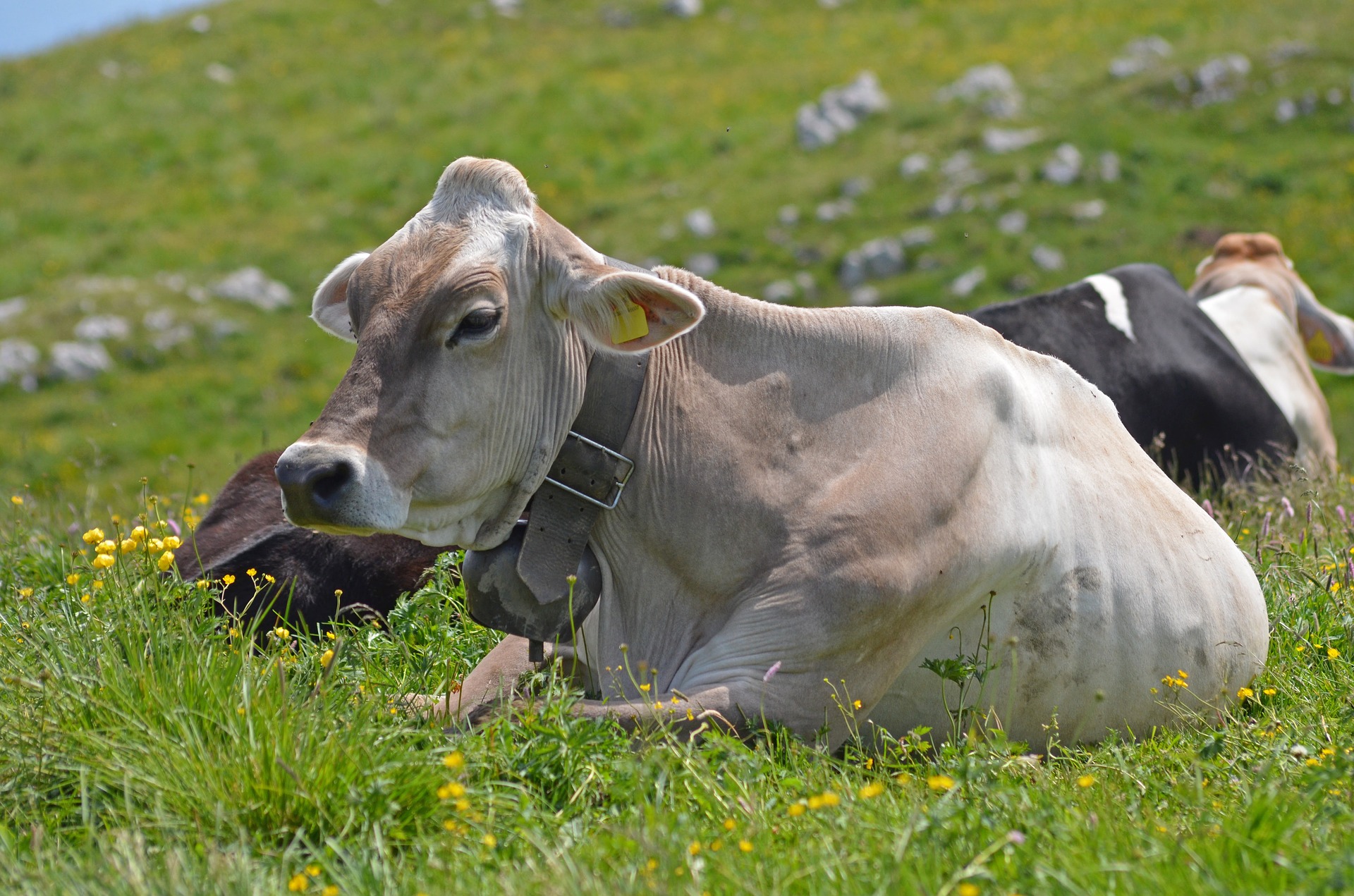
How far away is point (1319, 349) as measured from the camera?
34.8 feet

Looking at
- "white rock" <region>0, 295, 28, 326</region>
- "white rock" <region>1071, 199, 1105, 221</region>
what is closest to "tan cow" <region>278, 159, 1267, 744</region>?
"white rock" <region>1071, 199, 1105, 221</region>

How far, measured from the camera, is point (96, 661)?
12.5 feet

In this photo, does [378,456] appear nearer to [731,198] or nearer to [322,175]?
[731,198]

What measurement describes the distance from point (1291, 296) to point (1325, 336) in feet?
1.44

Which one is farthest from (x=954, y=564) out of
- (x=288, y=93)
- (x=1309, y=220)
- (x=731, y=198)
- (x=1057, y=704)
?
(x=288, y=93)

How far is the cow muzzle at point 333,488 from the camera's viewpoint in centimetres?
378

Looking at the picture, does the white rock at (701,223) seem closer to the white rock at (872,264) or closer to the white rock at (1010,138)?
the white rock at (872,264)

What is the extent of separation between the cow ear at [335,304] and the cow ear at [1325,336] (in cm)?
853

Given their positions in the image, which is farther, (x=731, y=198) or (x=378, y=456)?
(x=731, y=198)

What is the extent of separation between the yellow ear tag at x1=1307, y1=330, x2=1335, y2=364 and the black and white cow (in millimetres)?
1970

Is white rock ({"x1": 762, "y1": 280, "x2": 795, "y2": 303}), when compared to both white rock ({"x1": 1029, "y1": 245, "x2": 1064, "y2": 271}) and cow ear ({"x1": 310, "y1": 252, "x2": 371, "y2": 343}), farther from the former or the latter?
cow ear ({"x1": 310, "y1": 252, "x2": 371, "y2": 343})

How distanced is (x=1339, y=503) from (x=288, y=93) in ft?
94.9

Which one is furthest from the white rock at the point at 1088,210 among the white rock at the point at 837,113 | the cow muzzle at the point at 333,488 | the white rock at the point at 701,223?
the cow muzzle at the point at 333,488

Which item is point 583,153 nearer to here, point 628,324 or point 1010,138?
point 1010,138
